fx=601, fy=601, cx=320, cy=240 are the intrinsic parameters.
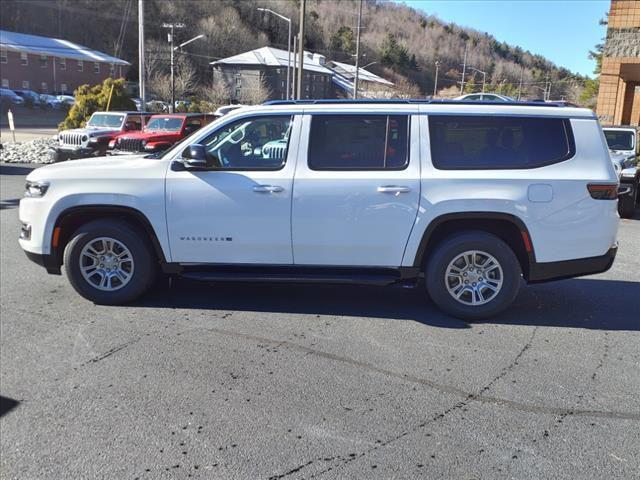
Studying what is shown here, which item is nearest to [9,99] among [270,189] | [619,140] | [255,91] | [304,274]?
[255,91]

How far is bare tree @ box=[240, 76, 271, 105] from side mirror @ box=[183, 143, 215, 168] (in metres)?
57.4

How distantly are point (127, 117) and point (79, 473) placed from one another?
19.1 m

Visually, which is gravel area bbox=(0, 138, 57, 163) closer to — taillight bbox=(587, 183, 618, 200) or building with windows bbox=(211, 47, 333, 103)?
taillight bbox=(587, 183, 618, 200)

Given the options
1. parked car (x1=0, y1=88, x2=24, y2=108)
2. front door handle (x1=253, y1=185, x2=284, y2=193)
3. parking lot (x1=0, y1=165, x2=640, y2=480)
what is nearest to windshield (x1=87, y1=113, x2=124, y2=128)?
parking lot (x1=0, y1=165, x2=640, y2=480)

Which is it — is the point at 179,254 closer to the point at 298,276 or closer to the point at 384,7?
the point at 298,276

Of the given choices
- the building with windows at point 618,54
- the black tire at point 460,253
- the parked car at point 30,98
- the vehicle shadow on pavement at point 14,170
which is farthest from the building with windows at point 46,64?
the black tire at point 460,253

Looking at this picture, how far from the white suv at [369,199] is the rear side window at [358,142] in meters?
0.01

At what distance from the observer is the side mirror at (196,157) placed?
5.39 m

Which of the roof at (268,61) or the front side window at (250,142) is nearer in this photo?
the front side window at (250,142)

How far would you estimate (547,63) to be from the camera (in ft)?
436

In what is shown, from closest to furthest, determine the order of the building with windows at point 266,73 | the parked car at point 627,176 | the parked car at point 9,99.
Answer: the parked car at point 627,176 < the parked car at point 9,99 < the building with windows at point 266,73

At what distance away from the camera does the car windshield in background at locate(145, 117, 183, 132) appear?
1842 cm

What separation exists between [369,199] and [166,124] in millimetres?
14618

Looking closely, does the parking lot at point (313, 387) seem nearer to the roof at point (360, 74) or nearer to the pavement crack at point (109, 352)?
the pavement crack at point (109, 352)
